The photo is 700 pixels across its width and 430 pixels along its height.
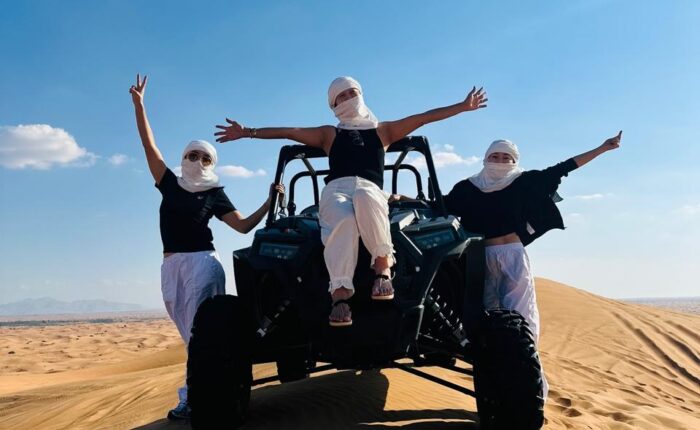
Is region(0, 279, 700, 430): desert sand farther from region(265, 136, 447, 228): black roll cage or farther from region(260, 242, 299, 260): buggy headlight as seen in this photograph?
region(265, 136, 447, 228): black roll cage

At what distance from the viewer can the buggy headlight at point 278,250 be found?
3.75 meters

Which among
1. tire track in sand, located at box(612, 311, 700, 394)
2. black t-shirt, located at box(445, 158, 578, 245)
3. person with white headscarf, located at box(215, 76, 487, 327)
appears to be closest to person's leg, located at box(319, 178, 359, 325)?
person with white headscarf, located at box(215, 76, 487, 327)

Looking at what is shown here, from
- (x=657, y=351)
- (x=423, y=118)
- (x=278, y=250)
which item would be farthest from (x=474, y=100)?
(x=657, y=351)

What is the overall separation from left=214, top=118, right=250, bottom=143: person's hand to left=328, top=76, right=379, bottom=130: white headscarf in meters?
0.63

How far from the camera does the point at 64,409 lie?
7.16 metres

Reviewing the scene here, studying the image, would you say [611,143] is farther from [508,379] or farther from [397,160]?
[508,379]

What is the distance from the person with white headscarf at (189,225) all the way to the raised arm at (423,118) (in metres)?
1.02

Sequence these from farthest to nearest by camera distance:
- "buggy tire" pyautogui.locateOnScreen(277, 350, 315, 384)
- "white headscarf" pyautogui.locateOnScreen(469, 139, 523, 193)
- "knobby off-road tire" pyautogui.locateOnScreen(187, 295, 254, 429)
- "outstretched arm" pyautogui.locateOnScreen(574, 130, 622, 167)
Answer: "outstretched arm" pyautogui.locateOnScreen(574, 130, 622, 167), "white headscarf" pyautogui.locateOnScreen(469, 139, 523, 193), "buggy tire" pyautogui.locateOnScreen(277, 350, 315, 384), "knobby off-road tire" pyautogui.locateOnScreen(187, 295, 254, 429)

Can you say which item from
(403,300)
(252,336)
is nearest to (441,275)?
(403,300)

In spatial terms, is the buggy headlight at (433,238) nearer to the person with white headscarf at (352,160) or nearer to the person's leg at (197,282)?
the person with white headscarf at (352,160)

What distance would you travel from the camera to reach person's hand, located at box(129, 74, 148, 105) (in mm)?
5211

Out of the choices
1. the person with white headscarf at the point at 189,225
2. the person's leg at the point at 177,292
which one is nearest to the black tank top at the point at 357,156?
the person with white headscarf at the point at 189,225

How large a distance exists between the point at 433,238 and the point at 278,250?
0.98m

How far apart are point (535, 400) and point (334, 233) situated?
4.83ft
